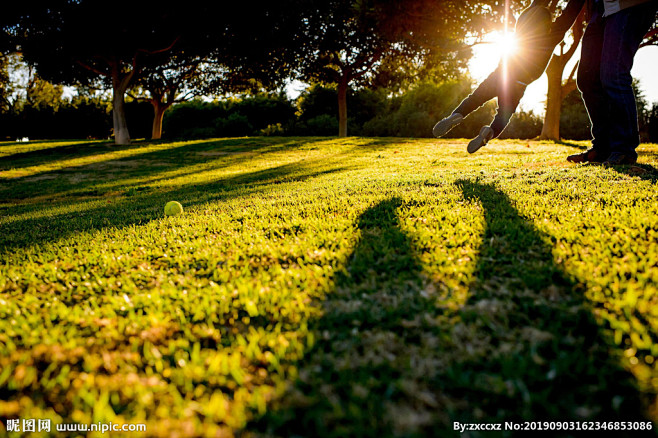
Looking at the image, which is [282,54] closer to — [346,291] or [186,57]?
[186,57]

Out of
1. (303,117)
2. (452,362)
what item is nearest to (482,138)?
(452,362)

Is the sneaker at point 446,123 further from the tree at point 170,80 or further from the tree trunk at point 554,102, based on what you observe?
the tree at point 170,80

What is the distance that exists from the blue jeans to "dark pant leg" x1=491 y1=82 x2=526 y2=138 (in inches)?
33.6

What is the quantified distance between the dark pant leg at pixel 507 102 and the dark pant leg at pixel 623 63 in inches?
41.2

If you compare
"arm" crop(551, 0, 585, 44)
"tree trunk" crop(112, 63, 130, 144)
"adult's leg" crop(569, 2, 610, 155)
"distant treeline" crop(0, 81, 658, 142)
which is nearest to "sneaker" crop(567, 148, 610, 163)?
"adult's leg" crop(569, 2, 610, 155)

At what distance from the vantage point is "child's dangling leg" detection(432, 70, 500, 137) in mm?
5711

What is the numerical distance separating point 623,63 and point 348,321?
212 inches

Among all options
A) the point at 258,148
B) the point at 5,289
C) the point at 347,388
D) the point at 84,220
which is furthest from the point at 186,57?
the point at 347,388

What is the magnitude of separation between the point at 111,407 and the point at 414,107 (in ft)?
117

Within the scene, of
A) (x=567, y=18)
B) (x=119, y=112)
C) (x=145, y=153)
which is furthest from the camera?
(x=119, y=112)

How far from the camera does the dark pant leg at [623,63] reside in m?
4.73

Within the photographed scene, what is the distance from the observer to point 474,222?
10.6ft

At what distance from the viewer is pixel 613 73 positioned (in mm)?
4922

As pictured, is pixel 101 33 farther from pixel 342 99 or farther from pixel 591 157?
pixel 591 157
